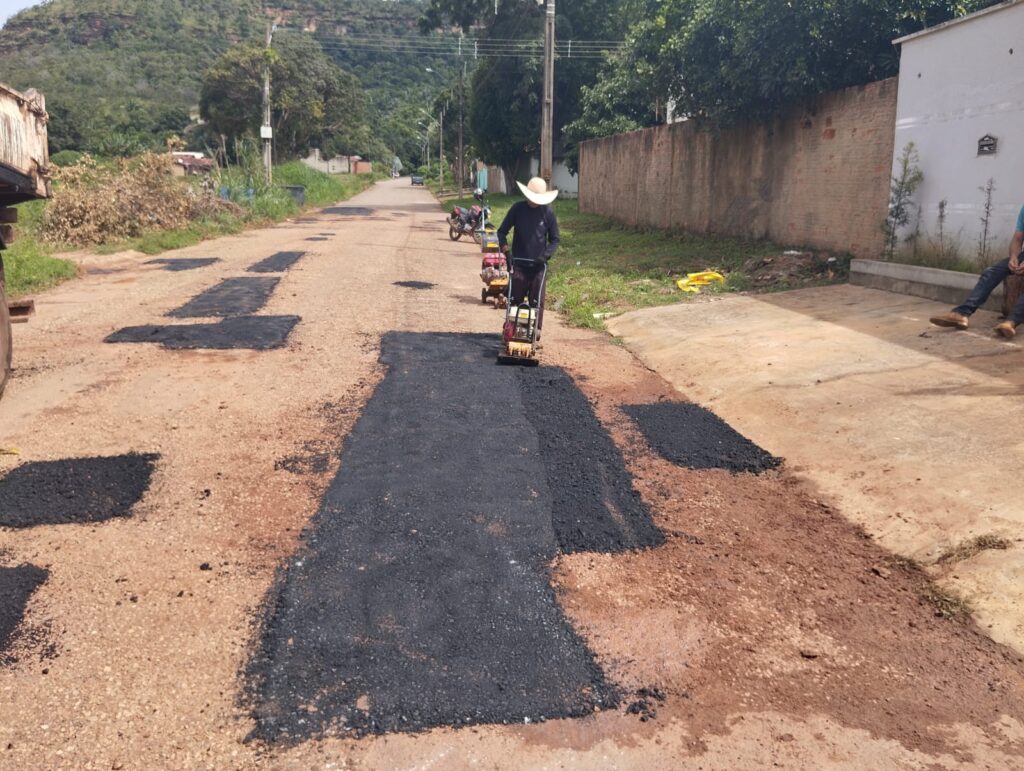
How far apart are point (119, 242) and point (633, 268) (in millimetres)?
11734

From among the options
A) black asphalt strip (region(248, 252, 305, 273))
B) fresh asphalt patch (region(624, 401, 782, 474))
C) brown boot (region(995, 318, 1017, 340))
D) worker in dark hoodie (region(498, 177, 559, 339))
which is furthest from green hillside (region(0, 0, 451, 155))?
brown boot (region(995, 318, 1017, 340))

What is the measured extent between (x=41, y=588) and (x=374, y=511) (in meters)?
1.69

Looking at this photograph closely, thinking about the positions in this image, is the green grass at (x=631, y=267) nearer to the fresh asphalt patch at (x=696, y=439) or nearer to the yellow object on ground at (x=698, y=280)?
the yellow object on ground at (x=698, y=280)

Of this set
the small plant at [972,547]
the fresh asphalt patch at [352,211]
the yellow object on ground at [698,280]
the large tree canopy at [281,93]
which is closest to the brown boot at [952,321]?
the small plant at [972,547]

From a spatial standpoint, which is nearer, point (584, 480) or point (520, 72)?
point (584, 480)

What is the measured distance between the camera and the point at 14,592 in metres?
3.90

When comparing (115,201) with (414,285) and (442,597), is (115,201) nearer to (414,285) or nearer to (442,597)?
(414,285)

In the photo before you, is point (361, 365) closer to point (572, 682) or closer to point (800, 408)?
point (800, 408)

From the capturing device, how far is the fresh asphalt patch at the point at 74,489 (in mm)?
4723

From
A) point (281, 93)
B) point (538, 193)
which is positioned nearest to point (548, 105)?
point (538, 193)

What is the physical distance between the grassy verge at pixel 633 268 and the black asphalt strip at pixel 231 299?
4.32 meters

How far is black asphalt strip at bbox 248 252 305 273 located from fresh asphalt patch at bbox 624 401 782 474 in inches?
394

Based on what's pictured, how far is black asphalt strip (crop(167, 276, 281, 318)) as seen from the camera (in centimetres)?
1079

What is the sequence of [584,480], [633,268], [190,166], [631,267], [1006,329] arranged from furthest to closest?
[190,166]
[631,267]
[633,268]
[1006,329]
[584,480]
